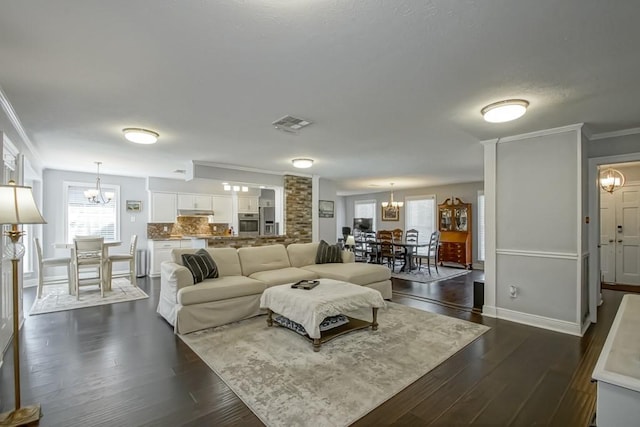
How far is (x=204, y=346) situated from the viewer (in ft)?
10.5

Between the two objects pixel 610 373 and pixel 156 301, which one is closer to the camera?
pixel 610 373

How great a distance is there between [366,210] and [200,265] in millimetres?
8248

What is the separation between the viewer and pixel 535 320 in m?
3.84

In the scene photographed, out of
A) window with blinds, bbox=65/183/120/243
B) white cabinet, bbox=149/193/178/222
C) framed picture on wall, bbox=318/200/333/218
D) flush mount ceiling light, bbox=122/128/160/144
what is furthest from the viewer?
framed picture on wall, bbox=318/200/333/218

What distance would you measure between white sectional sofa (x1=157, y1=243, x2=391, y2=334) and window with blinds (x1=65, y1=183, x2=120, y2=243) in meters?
4.08

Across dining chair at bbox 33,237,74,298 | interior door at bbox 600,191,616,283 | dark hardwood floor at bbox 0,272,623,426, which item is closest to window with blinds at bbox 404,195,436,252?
interior door at bbox 600,191,616,283

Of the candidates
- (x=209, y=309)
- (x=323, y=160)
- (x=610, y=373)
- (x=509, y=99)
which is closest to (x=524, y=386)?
(x=610, y=373)

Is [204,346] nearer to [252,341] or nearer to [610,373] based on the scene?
[252,341]

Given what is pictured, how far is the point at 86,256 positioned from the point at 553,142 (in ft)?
23.7

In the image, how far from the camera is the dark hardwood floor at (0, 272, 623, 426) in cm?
206

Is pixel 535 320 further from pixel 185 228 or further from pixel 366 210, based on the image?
pixel 366 210

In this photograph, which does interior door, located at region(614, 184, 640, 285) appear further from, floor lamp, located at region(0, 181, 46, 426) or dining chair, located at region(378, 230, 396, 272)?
floor lamp, located at region(0, 181, 46, 426)

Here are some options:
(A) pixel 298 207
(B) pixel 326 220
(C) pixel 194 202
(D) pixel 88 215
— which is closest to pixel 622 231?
(B) pixel 326 220

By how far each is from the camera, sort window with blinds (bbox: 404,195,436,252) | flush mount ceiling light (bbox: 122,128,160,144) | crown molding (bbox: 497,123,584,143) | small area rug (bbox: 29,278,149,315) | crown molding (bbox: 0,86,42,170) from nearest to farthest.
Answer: crown molding (bbox: 0,86,42,170), crown molding (bbox: 497,123,584,143), flush mount ceiling light (bbox: 122,128,160,144), small area rug (bbox: 29,278,149,315), window with blinds (bbox: 404,195,436,252)
